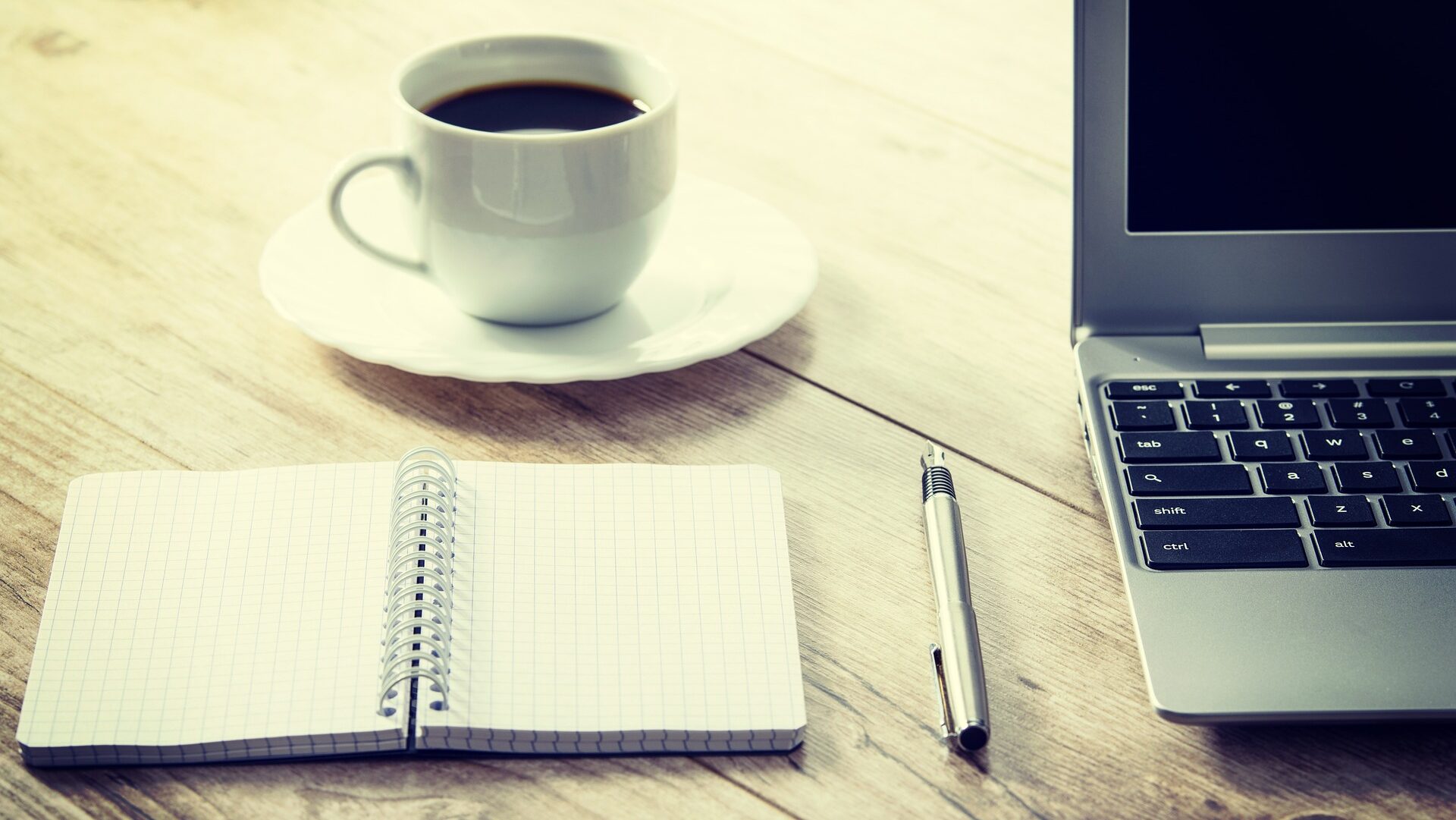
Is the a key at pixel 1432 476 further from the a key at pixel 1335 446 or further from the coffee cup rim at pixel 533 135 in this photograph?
the coffee cup rim at pixel 533 135

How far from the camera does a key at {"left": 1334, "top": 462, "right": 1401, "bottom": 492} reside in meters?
0.57

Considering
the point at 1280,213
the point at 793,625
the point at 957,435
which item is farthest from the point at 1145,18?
the point at 793,625

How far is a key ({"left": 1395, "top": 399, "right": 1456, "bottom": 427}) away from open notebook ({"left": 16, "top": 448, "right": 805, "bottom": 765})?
0.31 metres

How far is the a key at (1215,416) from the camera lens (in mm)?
599

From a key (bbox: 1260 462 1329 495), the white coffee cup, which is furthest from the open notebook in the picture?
a key (bbox: 1260 462 1329 495)

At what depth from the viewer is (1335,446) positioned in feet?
1.93

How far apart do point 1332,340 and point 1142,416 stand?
0.44ft

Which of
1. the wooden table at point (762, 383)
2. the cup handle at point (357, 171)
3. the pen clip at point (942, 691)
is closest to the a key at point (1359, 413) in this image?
the wooden table at point (762, 383)

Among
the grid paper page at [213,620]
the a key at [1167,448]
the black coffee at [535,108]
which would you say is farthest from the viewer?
the black coffee at [535,108]

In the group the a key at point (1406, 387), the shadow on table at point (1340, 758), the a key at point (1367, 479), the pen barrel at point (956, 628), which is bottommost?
the shadow on table at point (1340, 758)

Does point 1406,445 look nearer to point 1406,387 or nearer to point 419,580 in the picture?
point 1406,387

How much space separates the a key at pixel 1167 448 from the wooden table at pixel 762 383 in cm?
5

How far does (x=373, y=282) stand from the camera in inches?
28.5

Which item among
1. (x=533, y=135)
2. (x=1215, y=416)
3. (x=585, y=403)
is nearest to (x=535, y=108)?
(x=533, y=135)
